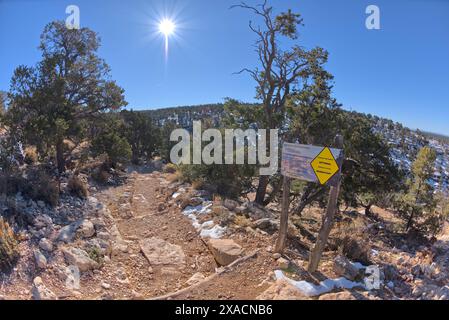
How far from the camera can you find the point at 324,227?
5855mm

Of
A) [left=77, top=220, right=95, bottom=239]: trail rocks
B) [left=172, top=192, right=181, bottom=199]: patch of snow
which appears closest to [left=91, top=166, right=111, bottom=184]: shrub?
[left=172, top=192, right=181, bottom=199]: patch of snow

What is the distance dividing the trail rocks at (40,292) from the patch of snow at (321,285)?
4104 millimetres

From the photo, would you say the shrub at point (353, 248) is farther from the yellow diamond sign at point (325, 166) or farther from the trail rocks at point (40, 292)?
the trail rocks at point (40, 292)

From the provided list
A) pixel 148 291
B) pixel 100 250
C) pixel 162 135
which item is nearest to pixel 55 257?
pixel 100 250

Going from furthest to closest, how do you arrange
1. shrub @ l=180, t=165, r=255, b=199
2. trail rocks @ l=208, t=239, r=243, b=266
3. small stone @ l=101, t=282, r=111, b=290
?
1. shrub @ l=180, t=165, r=255, b=199
2. trail rocks @ l=208, t=239, r=243, b=266
3. small stone @ l=101, t=282, r=111, b=290

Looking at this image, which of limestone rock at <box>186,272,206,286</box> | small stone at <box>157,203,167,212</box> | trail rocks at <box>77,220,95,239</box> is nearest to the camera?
limestone rock at <box>186,272,206,286</box>

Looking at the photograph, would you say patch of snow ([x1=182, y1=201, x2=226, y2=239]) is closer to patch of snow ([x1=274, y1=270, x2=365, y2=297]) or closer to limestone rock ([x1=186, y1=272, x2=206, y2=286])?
limestone rock ([x1=186, y1=272, x2=206, y2=286])

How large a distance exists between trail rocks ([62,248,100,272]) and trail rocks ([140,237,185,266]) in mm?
1401

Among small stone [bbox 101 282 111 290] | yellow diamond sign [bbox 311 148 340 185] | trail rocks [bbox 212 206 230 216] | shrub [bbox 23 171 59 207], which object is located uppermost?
yellow diamond sign [bbox 311 148 340 185]

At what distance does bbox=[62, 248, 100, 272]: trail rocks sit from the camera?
20.2ft

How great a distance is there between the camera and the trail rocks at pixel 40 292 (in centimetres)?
487

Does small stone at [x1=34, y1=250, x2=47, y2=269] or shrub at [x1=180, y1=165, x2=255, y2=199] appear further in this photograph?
shrub at [x1=180, y1=165, x2=255, y2=199]

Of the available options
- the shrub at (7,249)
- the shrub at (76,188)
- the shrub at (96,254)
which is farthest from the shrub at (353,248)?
the shrub at (76,188)
